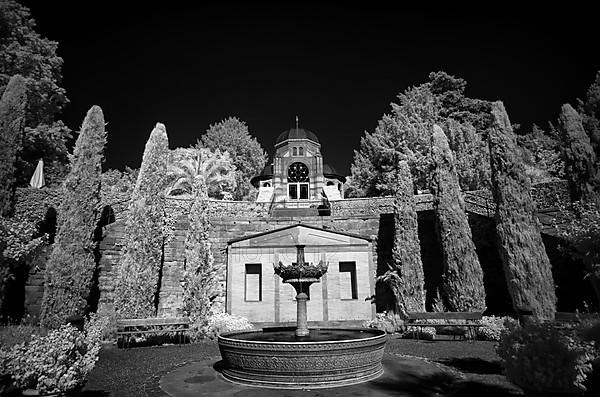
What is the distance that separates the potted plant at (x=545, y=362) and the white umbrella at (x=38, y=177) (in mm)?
21863

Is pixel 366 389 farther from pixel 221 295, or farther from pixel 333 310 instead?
pixel 221 295

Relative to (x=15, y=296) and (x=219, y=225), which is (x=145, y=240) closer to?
(x=219, y=225)

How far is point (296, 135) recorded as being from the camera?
44000 mm

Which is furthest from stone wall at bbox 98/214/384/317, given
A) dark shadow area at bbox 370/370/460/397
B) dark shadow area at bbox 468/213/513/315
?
dark shadow area at bbox 370/370/460/397

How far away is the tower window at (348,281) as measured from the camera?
1800 cm

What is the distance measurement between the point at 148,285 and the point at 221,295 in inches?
182

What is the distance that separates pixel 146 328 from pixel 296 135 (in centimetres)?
3403

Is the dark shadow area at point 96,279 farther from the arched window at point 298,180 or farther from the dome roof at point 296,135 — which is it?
the dome roof at point 296,135

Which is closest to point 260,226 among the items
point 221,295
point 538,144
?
point 221,295

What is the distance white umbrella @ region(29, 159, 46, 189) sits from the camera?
715 inches

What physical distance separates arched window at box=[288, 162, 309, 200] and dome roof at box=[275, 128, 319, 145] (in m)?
3.92

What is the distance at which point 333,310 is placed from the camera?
17625 millimetres

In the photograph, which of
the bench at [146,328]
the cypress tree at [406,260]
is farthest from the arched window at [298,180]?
the bench at [146,328]

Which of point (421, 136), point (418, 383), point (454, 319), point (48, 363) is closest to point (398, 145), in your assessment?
point (421, 136)
